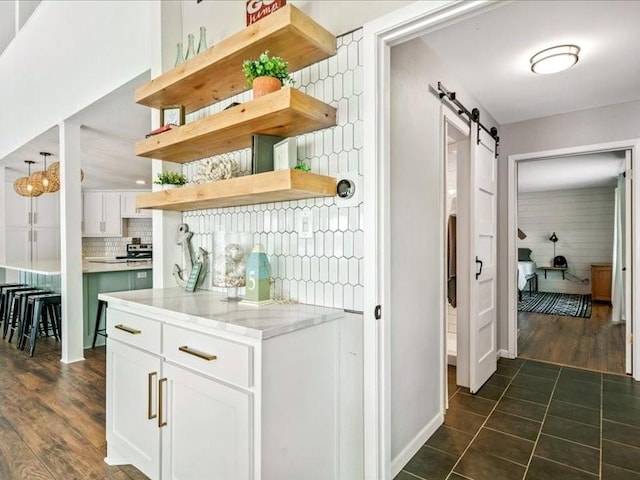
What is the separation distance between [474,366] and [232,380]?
2208 mm

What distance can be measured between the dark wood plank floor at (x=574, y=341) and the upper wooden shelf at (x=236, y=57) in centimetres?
377

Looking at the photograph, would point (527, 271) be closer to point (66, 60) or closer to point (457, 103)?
point (457, 103)

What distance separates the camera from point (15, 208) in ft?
20.4

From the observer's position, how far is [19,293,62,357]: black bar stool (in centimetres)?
384

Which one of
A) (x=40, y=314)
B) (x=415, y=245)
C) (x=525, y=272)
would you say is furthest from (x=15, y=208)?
(x=525, y=272)

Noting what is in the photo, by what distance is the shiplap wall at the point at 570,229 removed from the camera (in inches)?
311

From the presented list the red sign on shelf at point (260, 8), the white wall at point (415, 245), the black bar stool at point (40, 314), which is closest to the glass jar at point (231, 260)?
the white wall at point (415, 245)

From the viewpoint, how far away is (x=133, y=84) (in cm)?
270

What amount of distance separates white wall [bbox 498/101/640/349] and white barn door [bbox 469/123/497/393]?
0.59 meters

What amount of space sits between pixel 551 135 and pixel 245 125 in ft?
11.2

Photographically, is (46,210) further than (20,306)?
Yes

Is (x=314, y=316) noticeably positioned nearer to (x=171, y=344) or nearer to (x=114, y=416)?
(x=171, y=344)

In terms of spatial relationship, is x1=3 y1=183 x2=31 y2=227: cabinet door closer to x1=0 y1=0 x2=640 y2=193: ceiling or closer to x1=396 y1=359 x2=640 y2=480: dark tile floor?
x1=0 y1=0 x2=640 y2=193: ceiling

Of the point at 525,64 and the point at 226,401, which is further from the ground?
the point at 525,64
